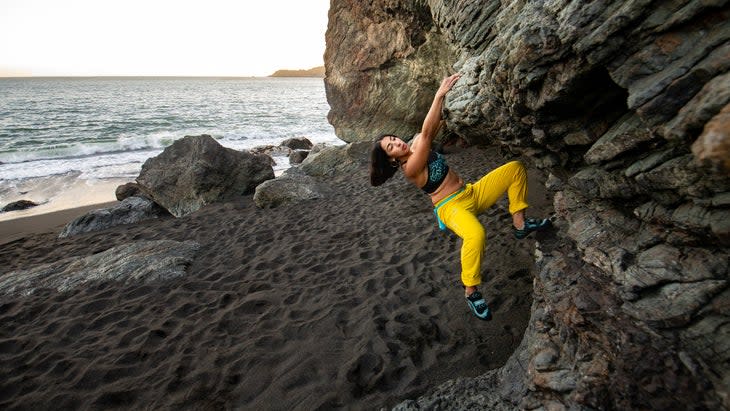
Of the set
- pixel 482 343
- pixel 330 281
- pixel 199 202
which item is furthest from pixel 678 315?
pixel 199 202

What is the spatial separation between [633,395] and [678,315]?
0.61m

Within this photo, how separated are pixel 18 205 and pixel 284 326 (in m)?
15.0

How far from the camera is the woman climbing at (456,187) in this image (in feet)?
13.3

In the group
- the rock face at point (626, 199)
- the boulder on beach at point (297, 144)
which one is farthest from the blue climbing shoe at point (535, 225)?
the boulder on beach at point (297, 144)

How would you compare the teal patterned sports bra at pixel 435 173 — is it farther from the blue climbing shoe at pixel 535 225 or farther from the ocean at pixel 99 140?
the ocean at pixel 99 140

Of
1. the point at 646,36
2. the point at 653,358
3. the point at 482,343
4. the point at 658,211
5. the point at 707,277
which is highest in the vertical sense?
the point at 646,36

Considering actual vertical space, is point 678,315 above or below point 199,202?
above

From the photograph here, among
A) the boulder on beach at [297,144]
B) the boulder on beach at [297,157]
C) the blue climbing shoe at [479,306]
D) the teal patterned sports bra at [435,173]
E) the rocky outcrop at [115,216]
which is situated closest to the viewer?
the blue climbing shoe at [479,306]

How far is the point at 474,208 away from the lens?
4.50 metres

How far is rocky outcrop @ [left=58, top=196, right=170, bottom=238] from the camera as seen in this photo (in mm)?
10375

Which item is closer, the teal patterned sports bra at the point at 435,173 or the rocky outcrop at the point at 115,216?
the teal patterned sports bra at the point at 435,173

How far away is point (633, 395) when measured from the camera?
2396mm

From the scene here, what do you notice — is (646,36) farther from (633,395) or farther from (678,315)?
(633,395)

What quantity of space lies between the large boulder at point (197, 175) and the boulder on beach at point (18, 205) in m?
5.64
